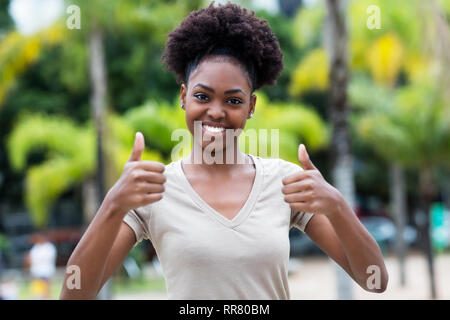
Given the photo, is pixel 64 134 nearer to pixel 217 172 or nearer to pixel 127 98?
pixel 127 98

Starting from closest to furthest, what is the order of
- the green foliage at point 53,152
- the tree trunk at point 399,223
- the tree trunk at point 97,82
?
1. the tree trunk at point 97,82
2. the tree trunk at point 399,223
3. the green foliage at point 53,152

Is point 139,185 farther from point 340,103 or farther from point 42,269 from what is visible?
point 42,269

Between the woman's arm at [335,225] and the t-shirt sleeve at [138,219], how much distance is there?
461 mm

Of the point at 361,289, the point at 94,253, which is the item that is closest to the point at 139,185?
the point at 94,253

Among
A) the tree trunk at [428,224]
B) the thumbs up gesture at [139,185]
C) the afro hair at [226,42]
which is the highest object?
the tree trunk at [428,224]

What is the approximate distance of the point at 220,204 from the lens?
191 cm

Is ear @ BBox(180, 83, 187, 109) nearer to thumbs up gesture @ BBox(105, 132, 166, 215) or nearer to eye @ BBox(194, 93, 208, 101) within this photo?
eye @ BBox(194, 93, 208, 101)

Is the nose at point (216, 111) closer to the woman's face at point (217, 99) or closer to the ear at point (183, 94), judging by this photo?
the woman's face at point (217, 99)

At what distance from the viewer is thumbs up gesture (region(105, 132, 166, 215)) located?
5.40 feet

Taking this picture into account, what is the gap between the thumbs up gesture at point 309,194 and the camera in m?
1.73

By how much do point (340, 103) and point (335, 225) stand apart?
5768mm

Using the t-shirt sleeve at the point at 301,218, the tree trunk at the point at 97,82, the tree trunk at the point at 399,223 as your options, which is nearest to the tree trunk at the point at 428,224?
the tree trunk at the point at 399,223

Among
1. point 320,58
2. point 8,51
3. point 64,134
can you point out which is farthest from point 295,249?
point 8,51

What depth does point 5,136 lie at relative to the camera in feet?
73.4
